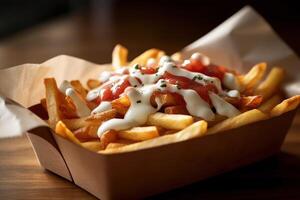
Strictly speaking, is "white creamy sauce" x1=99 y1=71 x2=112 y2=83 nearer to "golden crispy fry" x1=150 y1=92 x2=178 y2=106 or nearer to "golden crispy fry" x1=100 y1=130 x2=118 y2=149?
"golden crispy fry" x1=150 y1=92 x2=178 y2=106

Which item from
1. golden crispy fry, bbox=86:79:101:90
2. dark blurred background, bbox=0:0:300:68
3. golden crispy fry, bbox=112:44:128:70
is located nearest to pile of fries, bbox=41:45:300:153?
golden crispy fry, bbox=86:79:101:90

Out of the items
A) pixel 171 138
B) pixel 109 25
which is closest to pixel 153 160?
pixel 171 138

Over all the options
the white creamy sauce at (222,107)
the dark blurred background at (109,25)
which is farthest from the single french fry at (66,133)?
the dark blurred background at (109,25)

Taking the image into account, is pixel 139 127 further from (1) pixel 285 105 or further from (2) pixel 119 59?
(2) pixel 119 59

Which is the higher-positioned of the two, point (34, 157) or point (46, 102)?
point (46, 102)

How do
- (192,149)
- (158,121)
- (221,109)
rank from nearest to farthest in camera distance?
(192,149)
(158,121)
(221,109)

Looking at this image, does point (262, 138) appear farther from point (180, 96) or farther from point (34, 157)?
point (34, 157)

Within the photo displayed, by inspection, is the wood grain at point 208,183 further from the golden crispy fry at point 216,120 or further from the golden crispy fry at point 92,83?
the golden crispy fry at point 92,83

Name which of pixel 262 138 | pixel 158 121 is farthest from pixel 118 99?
pixel 262 138
